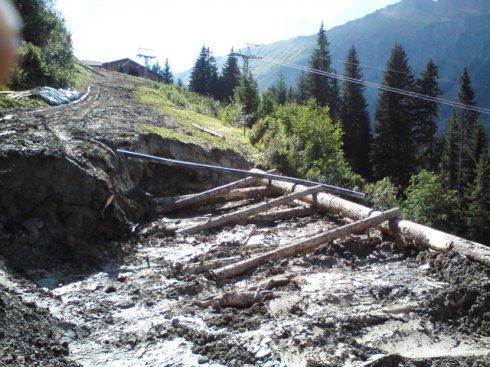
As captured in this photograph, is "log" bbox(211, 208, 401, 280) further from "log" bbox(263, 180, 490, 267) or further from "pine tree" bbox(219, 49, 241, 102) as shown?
"pine tree" bbox(219, 49, 241, 102)

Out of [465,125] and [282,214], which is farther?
[465,125]

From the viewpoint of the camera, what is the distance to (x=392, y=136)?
144ft

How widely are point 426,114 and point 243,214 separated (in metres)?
41.8

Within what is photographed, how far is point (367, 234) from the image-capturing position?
313 inches

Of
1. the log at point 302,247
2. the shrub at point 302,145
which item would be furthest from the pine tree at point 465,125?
the log at point 302,247

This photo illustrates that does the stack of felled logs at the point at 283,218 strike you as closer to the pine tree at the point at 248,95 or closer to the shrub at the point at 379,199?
the shrub at the point at 379,199

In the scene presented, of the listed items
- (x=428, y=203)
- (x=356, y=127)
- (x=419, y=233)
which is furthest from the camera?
(x=356, y=127)

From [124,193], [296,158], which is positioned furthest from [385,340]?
[296,158]

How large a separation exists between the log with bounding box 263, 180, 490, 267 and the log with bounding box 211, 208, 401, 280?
0.28 meters

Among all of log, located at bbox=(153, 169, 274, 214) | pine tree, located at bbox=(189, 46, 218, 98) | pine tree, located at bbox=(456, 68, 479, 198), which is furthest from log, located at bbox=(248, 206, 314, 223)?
pine tree, located at bbox=(189, 46, 218, 98)

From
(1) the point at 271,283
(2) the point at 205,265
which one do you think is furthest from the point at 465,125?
(1) the point at 271,283

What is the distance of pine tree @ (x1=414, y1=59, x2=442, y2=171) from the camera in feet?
151

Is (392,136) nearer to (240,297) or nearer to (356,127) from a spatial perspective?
(356,127)

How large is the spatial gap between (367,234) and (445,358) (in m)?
3.41
